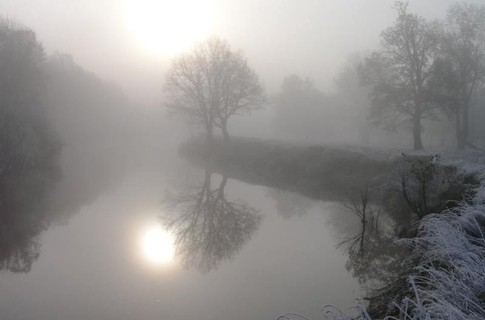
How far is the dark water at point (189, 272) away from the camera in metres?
8.84

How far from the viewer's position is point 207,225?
52.4 feet

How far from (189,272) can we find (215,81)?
29.6 m

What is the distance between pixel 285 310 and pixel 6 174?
62.4 ft

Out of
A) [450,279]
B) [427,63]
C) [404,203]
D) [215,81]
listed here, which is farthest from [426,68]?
[450,279]

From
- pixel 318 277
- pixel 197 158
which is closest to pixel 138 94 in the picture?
pixel 197 158

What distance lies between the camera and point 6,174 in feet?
72.5

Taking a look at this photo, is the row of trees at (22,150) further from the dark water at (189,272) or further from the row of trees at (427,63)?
the row of trees at (427,63)

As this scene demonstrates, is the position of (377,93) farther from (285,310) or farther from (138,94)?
(138,94)

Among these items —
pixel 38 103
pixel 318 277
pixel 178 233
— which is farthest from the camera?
pixel 38 103

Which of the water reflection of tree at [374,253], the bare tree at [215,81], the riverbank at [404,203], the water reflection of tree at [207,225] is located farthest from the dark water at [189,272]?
the bare tree at [215,81]

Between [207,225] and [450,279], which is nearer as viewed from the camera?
A: [450,279]

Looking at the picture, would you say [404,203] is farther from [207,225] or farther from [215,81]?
[215,81]

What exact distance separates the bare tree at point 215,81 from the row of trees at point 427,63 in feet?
42.7

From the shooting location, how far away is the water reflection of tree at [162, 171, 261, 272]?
1247 centimetres
